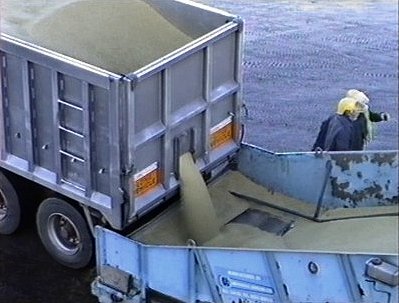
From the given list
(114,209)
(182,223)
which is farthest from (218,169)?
(114,209)

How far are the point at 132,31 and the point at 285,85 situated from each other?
4.00m

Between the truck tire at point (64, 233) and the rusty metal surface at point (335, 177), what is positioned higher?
the rusty metal surface at point (335, 177)

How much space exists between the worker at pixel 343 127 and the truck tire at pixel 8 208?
2541 mm

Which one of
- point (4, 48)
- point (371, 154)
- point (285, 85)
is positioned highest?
point (4, 48)

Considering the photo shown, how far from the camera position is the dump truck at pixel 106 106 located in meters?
7.53

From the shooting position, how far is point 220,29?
26.7ft

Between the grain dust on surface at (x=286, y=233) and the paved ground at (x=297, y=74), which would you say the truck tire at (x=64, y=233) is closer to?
the paved ground at (x=297, y=74)

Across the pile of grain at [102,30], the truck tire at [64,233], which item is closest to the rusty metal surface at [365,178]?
the pile of grain at [102,30]

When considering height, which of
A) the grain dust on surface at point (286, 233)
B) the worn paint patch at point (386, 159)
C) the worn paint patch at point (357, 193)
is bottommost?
the grain dust on surface at point (286, 233)

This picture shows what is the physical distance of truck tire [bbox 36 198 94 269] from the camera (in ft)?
27.0

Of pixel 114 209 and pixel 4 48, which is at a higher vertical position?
pixel 4 48

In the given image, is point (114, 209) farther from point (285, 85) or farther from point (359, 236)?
point (285, 85)

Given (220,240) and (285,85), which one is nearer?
(220,240)

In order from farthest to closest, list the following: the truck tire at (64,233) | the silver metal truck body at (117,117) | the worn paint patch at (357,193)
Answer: the truck tire at (64,233) < the worn paint patch at (357,193) < the silver metal truck body at (117,117)
